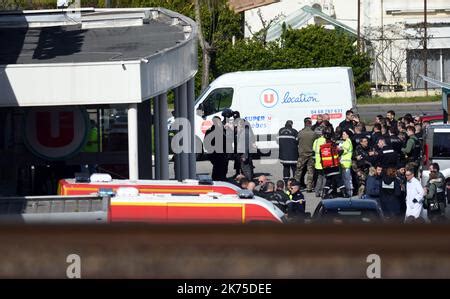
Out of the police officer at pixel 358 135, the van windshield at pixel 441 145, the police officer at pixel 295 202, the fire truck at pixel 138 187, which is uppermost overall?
the police officer at pixel 358 135

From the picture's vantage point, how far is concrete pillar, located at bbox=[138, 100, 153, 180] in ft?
56.1

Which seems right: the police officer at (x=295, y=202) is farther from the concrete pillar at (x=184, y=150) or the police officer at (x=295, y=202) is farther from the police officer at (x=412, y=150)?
the police officer at (x=412, y=150)

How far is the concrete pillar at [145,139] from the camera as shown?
1711 centimetres

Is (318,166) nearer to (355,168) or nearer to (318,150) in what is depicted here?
(318,150)

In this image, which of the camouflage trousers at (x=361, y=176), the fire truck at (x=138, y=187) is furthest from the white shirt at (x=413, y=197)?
the fire truck at (x=138, y=187)

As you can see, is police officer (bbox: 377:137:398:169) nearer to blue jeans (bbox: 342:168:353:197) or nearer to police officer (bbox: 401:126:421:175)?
blue jeans (bbox: 342:168:353:197)

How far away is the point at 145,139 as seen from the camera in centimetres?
1748

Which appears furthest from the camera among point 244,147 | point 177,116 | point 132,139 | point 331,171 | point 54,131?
point 244,147

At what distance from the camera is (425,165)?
20.1 meters

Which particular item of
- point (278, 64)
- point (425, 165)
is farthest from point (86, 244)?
point (278, 64)

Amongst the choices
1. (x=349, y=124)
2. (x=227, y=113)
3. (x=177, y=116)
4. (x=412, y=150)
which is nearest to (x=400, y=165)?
(x=412, y=150)

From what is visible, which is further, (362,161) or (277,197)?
(362,161)

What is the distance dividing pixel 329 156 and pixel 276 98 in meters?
6.69

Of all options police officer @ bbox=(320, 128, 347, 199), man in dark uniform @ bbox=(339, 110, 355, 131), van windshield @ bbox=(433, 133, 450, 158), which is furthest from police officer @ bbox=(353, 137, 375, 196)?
man in dark uniform @ bbox=(339, 110, 355, 131)
